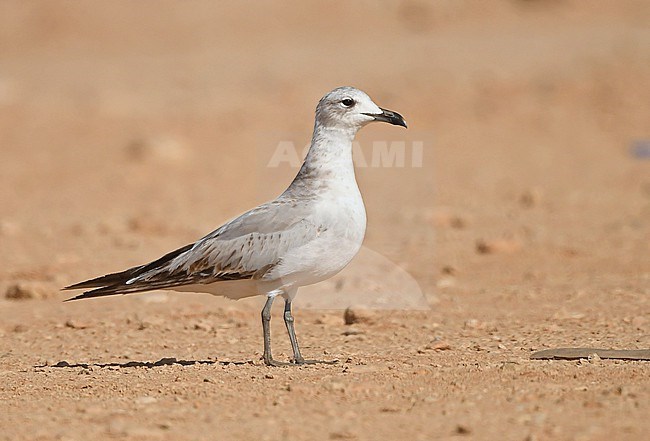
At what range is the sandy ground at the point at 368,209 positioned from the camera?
218 inches

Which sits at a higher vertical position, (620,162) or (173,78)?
(173,78)

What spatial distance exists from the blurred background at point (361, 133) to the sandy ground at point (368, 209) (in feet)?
0.21

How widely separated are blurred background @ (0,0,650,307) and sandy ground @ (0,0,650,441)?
0.06m

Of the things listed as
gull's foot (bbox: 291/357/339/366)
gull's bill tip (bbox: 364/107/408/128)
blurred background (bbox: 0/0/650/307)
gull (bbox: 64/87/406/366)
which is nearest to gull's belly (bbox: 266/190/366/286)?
gull (bbox: 64/87/406/366)

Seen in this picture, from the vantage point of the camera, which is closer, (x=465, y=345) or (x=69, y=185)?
(x=465, y=345)

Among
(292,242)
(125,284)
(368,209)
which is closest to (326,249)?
(292,242)

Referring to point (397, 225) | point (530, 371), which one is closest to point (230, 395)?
point (530, 371)

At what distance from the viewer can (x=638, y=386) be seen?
18.3ft

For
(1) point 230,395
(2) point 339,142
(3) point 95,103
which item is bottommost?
(1) point 230,395

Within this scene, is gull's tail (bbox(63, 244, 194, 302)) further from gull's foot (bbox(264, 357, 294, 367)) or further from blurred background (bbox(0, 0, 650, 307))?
blurred background (bbox(0, 0, 650, 307))

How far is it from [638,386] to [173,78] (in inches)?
747

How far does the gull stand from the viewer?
662cm

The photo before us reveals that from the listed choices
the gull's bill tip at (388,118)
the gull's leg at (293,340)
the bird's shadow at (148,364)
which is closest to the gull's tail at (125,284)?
the bird's shadow at (148,364)

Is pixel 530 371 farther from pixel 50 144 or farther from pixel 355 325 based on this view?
pixel 50 144
